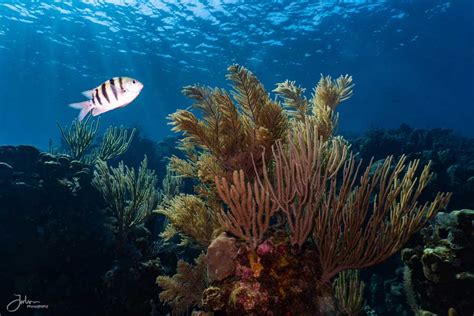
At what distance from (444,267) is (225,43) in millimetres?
28548

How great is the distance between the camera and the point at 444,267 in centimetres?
400

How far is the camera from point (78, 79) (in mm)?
40156

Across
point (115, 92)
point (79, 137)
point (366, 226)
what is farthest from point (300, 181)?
point (79, 137)

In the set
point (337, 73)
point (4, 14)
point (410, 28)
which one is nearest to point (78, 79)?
point (4, 14)

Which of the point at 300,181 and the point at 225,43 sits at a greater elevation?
the point at 225,43

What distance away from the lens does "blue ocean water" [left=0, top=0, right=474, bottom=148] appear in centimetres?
2361

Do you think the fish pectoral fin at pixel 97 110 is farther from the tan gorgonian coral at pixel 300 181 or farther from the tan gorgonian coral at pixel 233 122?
the tan gorgonian coral at pixel 300 181

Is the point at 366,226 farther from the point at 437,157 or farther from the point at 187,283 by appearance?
the point at 437,157

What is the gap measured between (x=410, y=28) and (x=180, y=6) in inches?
877

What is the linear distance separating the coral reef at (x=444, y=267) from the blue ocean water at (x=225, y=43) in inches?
857

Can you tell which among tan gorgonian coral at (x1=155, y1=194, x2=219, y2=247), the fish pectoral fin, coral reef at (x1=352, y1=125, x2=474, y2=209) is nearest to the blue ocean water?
coral reef at (x1=352, y1=125, x2=474, y2=209)

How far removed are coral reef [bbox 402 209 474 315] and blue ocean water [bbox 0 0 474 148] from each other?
71.4 feet

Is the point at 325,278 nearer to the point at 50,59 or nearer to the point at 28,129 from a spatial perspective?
the point at 50,59

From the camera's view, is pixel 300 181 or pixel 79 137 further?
Result: pixel 79 137
